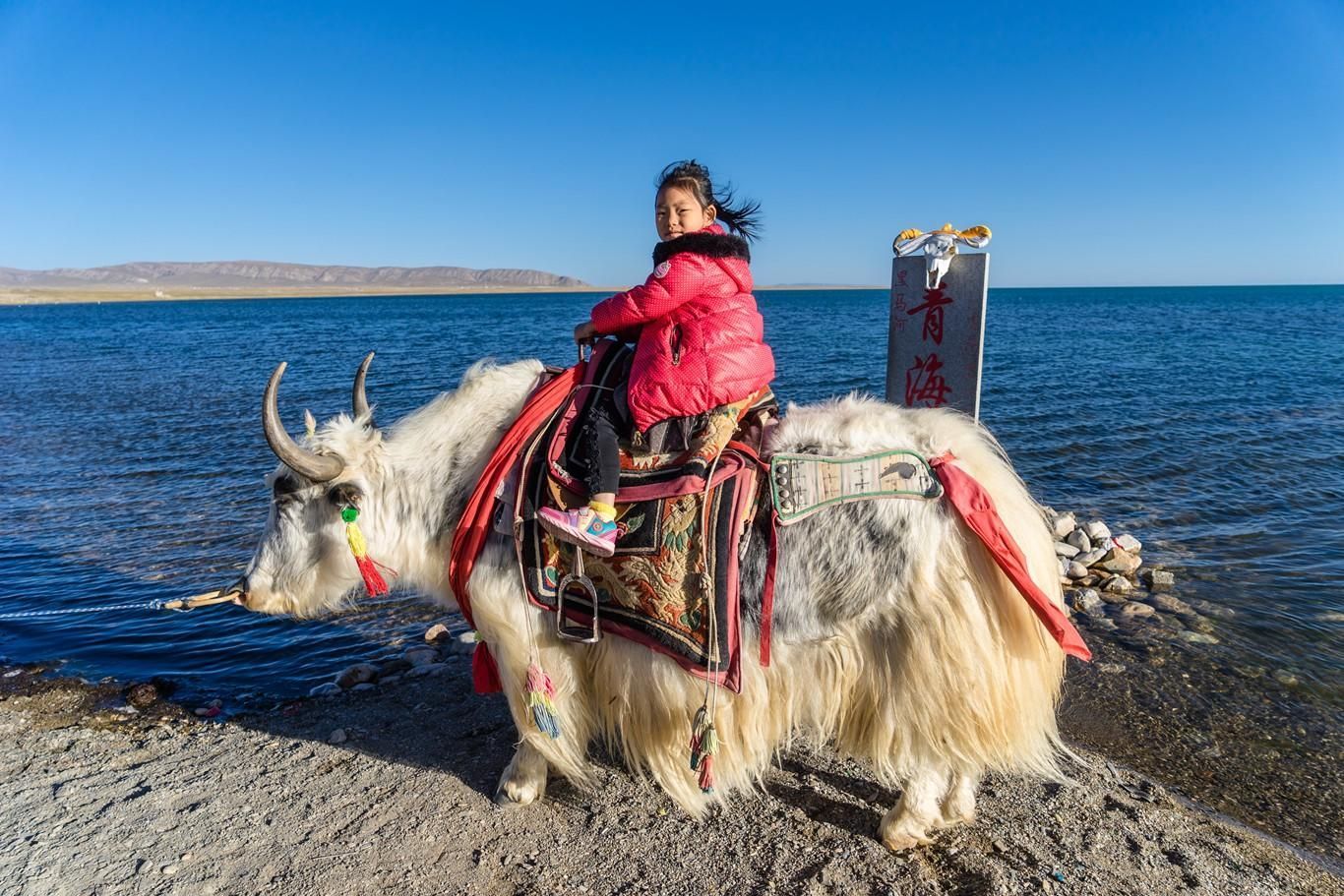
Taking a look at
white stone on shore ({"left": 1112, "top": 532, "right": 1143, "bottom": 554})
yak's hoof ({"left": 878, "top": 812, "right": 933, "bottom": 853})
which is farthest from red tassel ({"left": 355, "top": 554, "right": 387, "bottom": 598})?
white stone on shore ({"left": 1112, "top": 532, "right": 1143, "bottom": 554})

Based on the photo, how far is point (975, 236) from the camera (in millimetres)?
3094

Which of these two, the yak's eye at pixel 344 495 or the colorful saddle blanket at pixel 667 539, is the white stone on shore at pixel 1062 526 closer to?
the colorful saddle blanket at pixel 667 539

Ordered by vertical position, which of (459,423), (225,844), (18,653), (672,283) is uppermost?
(672,283)

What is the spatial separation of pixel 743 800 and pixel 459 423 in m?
1.67

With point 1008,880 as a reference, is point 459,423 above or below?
above

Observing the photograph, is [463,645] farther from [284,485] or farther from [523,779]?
[284,485]

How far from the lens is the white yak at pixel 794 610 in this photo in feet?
7.10

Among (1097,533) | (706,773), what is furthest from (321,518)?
(1097,533)

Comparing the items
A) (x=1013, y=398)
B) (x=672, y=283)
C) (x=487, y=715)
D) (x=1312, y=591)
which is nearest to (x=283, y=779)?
(x=487, y=715)

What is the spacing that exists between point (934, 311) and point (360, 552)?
251cm

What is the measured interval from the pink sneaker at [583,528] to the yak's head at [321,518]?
0.74 metres

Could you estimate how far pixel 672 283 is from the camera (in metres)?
2.36

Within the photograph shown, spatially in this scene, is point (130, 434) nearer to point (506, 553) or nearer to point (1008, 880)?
point (506, 553)

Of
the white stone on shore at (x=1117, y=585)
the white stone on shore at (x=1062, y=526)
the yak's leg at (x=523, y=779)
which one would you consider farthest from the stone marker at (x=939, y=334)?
the white stone on shore at (x=1062, y=526)
